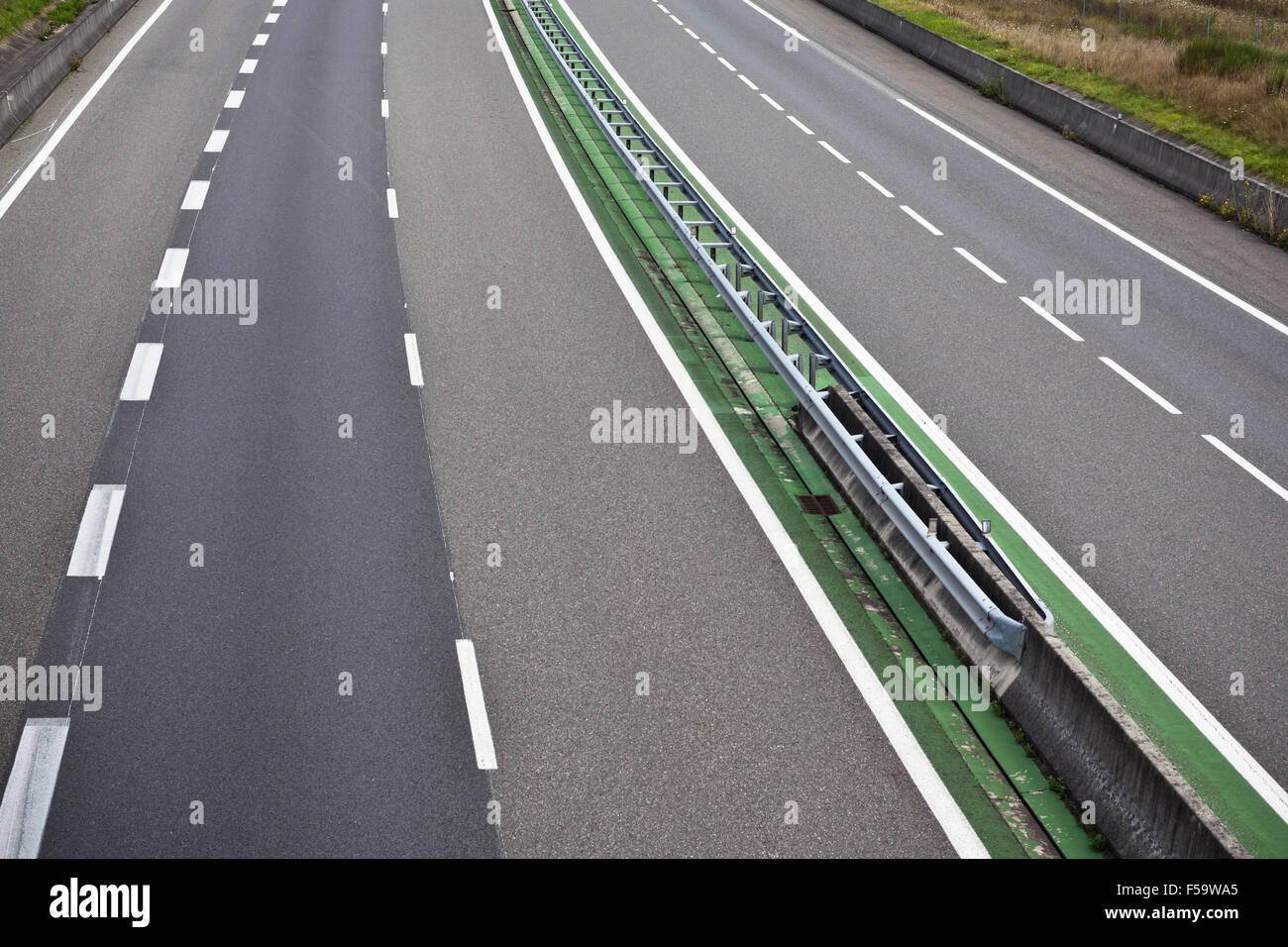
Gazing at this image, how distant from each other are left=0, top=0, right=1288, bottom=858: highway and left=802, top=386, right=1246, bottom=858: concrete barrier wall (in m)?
0.68

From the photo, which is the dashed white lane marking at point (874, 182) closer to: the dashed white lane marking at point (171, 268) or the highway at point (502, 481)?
the highway at point (502, 481)

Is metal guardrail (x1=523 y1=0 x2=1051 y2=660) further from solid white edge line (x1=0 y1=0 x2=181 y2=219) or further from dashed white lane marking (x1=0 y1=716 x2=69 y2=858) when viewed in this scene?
solid white edge line (x1=0 y1=0 x2=181 y2=219)

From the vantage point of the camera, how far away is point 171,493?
1111 cm

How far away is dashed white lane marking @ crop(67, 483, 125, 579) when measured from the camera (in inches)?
395

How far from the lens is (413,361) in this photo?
13.9 m

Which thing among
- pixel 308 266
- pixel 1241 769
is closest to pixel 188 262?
pixel 308 266

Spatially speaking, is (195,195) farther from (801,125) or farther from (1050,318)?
(1050,318)

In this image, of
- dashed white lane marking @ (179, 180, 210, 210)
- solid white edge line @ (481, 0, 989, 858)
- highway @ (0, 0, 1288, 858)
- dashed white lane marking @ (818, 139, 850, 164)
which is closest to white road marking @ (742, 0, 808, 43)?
dashed white lane marking @ (818, 139, 850, 164)

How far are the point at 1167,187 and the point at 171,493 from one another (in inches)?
696

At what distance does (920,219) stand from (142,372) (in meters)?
11.8

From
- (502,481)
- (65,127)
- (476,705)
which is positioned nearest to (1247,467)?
(502,481)
